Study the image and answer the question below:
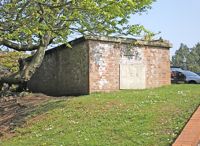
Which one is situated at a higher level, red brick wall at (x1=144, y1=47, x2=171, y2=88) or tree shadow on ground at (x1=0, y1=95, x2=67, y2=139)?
red brick wall at (x1=144, y1=47, x2=171, y2=88)

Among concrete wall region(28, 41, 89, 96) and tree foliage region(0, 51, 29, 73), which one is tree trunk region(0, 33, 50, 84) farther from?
tree foliage region(0, 51, 29, 73)

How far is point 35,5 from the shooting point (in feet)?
38.5

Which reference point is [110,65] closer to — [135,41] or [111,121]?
[135,41]

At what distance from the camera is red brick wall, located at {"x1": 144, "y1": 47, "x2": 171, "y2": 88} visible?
19.5m

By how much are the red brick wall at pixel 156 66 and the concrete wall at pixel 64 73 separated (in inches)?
122

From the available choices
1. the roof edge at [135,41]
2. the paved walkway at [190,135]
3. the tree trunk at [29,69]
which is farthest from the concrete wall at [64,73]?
the paved walkway at [190,135]

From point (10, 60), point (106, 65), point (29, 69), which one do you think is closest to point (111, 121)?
point (29, 69)

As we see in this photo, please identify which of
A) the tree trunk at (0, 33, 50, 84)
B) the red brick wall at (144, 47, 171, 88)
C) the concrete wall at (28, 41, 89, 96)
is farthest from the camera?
the red brick wall at (144, 47, 171, 88)

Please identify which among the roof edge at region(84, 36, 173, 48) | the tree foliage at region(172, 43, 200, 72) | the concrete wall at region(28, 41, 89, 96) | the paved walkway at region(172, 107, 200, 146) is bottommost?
the paved walkway at region(172, 107, 200, 146)

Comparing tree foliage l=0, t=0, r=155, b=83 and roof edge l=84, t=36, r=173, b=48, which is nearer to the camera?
tree foliage l=0, t=0, r=155, b=83

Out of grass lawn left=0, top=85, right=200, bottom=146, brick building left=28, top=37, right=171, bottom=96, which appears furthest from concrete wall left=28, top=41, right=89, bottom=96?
grass lawn left=0, top=85, right=200, bottom=146

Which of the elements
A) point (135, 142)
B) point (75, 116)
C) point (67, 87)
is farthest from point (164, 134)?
point (67, 87)

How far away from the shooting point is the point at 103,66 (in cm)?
1809

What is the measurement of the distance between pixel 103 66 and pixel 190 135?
8.80 m
